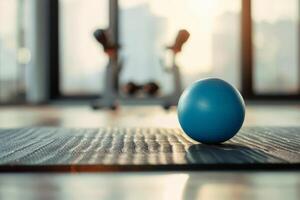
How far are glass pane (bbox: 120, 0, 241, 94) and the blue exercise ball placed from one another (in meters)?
3.57

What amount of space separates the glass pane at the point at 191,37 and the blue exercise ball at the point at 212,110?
11.7 feet

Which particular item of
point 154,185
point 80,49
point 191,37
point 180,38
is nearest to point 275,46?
point 191,37

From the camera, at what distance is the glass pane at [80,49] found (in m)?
5.39

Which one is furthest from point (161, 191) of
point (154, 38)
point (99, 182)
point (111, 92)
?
point (154, 38)

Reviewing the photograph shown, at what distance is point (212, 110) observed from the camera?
5.39 feet

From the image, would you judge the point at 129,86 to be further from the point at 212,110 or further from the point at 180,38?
the point at 212,110

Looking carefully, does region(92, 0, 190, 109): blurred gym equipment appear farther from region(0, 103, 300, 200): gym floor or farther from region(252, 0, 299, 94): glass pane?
region(0, 103, 300, 200): gym floor

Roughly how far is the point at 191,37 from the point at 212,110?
371 centimetres

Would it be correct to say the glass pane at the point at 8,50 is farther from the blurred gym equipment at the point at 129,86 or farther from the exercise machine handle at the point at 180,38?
the exercise machine handle at the point at 180,38

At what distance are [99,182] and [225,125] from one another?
592mm

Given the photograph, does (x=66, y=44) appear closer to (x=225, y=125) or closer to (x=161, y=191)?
(x=225, y=125)

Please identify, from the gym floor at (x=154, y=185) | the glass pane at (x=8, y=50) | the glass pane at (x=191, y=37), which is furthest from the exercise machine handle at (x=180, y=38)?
the gym floor at (x=154, y=185)

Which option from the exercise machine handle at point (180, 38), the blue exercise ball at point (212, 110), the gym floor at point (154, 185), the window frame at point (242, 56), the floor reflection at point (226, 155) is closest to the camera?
the gym floor at point (154, 185)

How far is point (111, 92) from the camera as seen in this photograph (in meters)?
4.32
